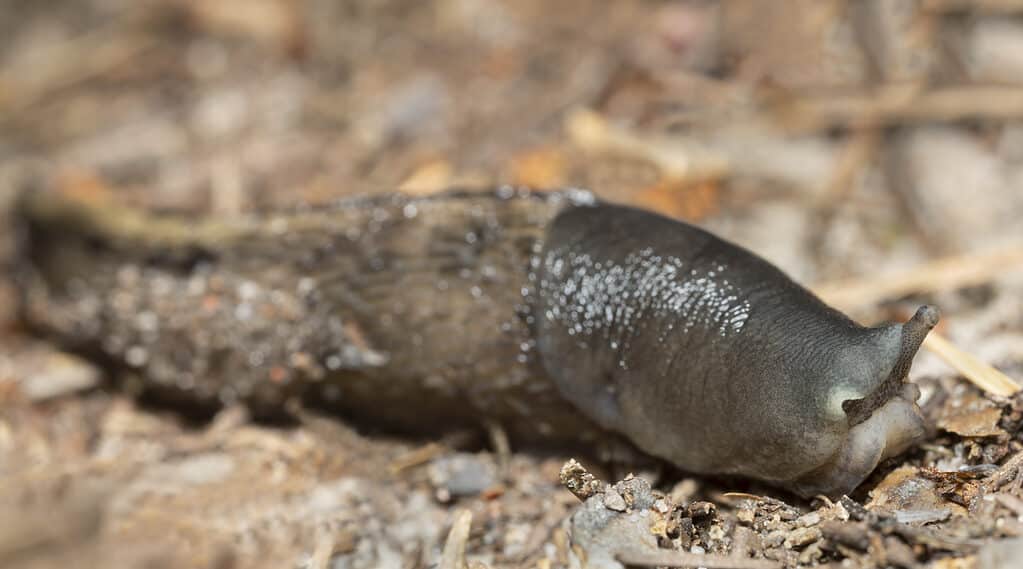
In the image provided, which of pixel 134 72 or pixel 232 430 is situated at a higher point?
pixel 134 72

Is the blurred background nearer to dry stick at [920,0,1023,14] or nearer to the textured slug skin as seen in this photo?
dry stick at [920,0,1023,14]

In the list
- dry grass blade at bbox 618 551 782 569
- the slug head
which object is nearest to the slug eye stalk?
the slug head

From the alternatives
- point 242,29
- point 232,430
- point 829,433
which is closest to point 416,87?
point 242,29

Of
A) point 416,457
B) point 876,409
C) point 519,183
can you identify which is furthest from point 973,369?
point 519,183

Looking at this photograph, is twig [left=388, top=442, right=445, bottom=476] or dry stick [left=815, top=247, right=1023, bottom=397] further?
dry stick [left=815, top=247, right=1023, bottom=397]

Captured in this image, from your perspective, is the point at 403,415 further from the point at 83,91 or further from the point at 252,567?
the point at 83,91

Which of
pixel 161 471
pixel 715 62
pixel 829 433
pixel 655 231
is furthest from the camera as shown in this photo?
pixel 715 62
